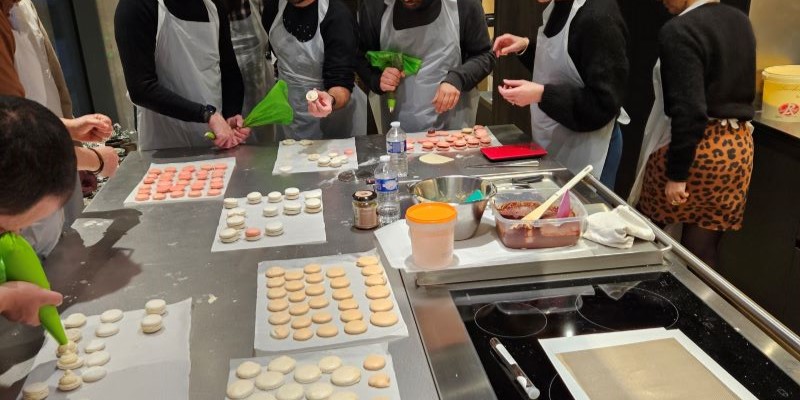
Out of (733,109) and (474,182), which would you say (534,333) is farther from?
(733,109)

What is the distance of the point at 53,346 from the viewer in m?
1.22

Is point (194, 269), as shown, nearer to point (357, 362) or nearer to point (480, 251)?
point (357, 362)

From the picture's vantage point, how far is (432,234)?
55.2 inches

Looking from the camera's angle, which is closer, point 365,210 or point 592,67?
point 365,210

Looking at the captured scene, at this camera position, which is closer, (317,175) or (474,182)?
(474,182)

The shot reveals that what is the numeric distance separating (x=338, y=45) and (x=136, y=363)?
5.87 ft

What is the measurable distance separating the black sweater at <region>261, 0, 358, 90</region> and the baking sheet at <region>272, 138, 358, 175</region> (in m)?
0.31

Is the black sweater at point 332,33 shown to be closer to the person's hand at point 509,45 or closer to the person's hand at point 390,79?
the person's hand at point 390,79

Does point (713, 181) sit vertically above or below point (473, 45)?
below

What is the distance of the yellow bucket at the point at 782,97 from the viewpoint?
268cm

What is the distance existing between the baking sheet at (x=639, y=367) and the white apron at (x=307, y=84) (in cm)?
186

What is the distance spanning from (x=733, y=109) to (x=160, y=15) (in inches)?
87.2

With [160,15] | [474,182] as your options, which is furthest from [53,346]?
[160,15]

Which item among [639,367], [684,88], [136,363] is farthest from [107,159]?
[684,88]
